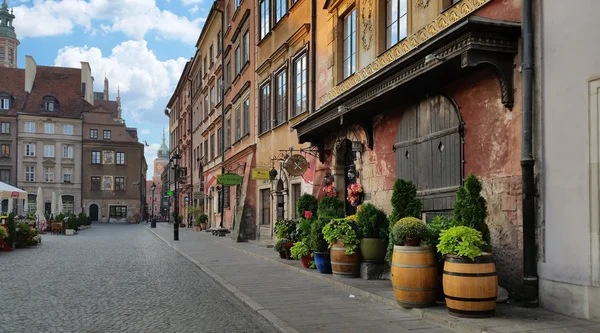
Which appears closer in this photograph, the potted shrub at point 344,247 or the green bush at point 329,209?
the potted shrub at point 344,247

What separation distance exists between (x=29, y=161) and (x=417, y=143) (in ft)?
237

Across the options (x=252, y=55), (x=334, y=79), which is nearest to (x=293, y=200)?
(x=334, y=79)

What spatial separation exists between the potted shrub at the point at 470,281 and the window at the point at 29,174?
75.5 metres

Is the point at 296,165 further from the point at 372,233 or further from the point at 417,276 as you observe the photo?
the point at 417,276

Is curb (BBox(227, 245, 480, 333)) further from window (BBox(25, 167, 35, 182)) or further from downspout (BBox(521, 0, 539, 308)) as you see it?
window (BBox(25, 167, 35, 182))

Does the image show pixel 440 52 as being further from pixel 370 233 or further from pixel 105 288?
pixel 105 288

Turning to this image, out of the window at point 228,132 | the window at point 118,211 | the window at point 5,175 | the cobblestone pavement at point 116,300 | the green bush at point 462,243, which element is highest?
the window at point 228,132

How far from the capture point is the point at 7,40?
111 m

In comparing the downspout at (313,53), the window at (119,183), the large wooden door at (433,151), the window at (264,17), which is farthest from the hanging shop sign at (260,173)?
the window at (119,183)

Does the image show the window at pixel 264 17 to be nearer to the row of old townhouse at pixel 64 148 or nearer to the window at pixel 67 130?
the row of old townhouse at pixel 64 148

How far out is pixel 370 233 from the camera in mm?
10336

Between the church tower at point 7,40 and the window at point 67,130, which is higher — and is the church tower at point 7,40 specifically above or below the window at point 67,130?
above

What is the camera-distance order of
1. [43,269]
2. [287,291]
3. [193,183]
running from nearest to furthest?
[287,291], [43,269], [193,183]

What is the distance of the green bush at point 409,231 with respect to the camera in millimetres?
7504
